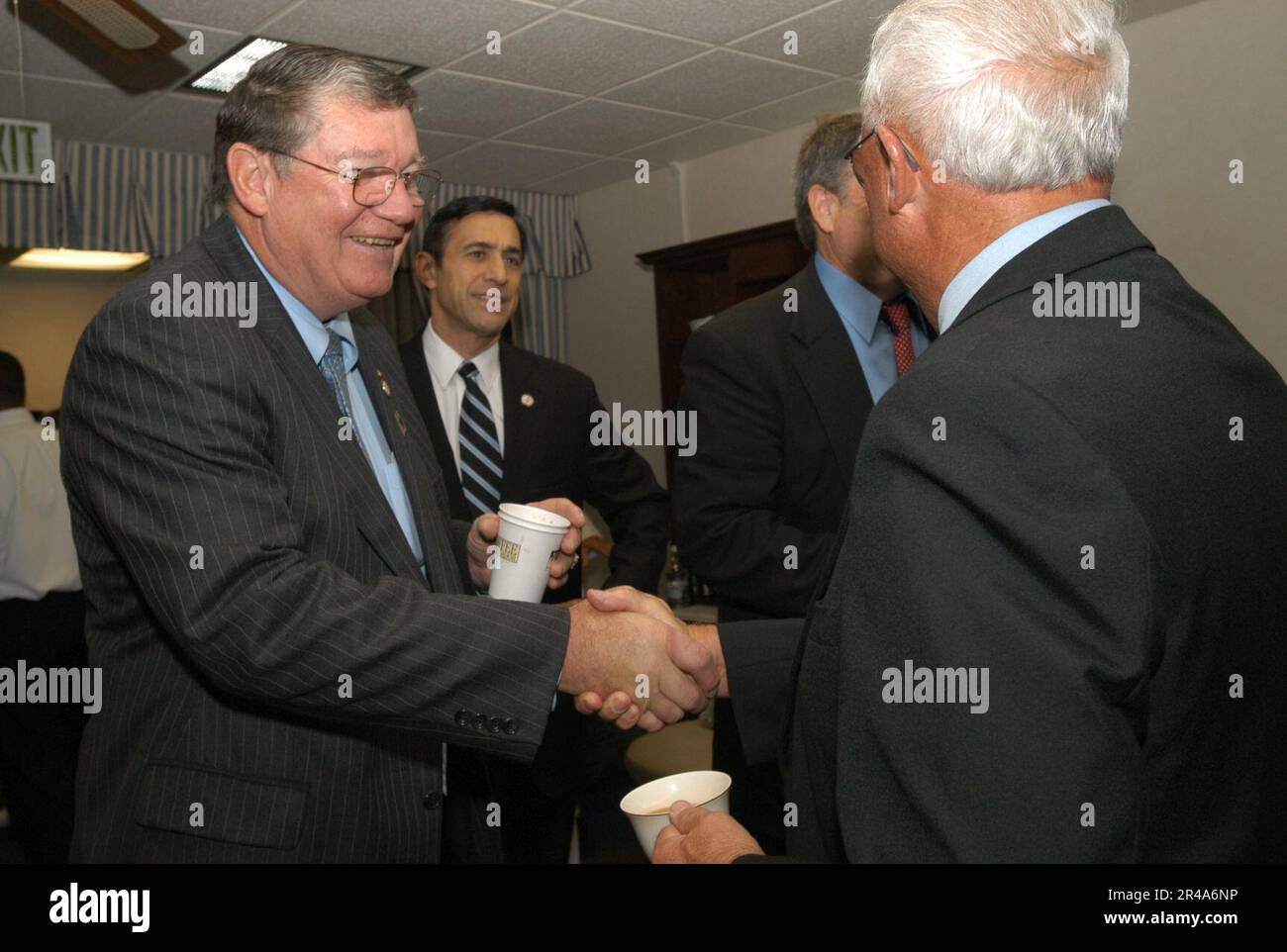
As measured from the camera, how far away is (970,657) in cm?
83

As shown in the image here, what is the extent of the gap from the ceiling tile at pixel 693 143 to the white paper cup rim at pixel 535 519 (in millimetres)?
4006

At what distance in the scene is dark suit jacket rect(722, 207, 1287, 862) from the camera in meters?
0.82

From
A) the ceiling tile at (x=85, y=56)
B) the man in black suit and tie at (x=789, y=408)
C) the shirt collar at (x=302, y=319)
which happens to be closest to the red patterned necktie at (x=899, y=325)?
the man in black suit and tie at (x=789, y=408)

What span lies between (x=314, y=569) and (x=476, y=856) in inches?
22.5

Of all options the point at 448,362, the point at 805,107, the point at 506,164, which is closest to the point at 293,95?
the point at 448,362

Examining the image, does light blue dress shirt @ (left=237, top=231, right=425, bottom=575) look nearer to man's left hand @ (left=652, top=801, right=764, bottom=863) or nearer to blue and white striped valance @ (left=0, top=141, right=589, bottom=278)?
man's left hand @ (left=652, top=801, right=764, bottom=863)

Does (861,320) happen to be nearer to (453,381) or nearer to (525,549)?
(525,549)

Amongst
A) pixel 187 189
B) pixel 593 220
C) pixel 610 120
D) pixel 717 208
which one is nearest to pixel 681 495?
pixel 610 120

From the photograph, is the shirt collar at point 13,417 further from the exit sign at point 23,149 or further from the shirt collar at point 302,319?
the shirt collar at point 302,319

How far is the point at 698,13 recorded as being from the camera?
3.70 m

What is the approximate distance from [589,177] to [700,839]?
5.42 metres

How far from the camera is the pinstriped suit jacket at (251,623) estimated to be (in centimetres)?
123
